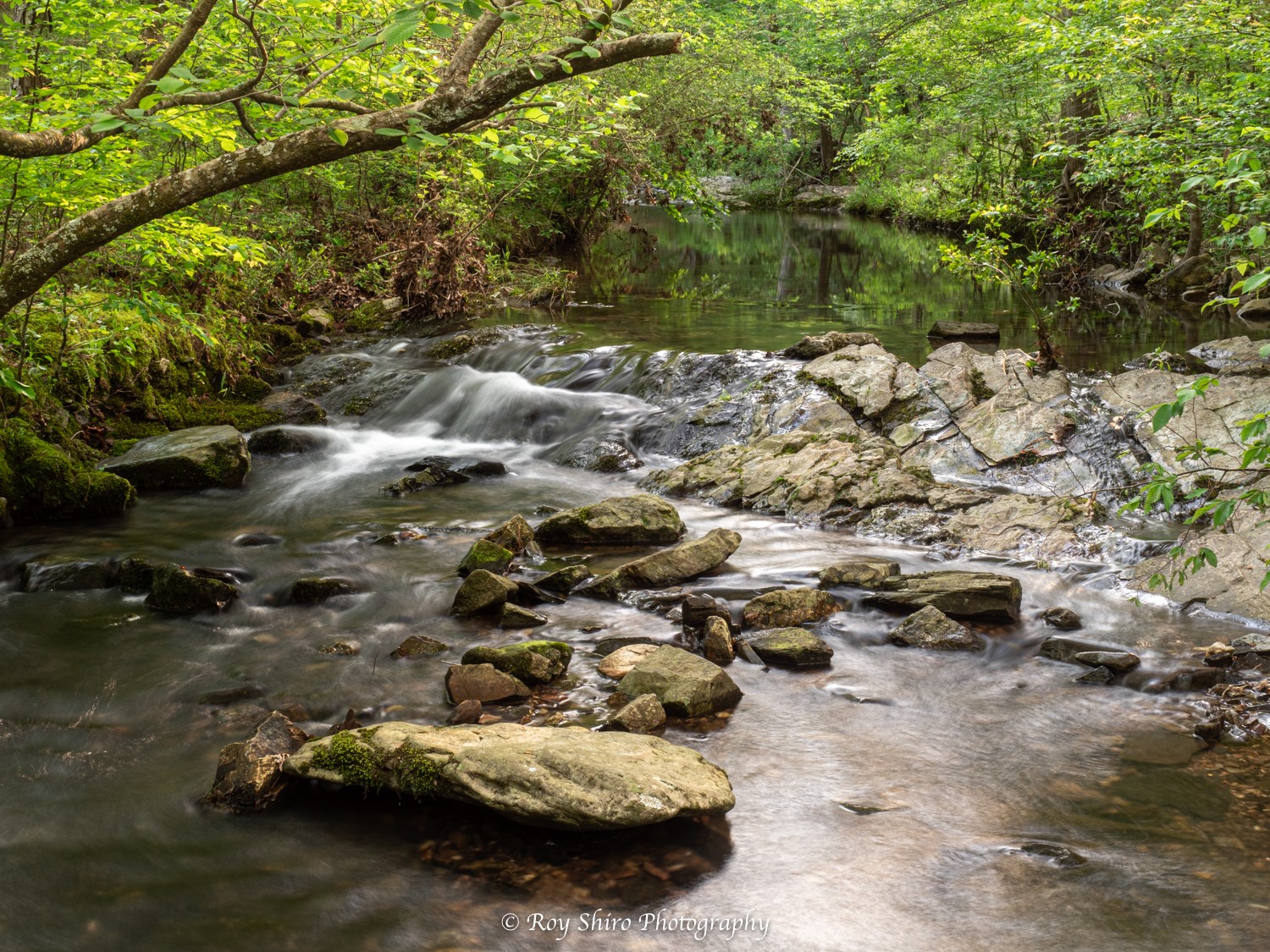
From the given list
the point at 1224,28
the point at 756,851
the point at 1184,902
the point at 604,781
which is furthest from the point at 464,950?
the point at 1224,28

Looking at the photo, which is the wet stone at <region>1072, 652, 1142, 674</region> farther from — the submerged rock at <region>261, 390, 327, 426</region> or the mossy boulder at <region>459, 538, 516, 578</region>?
the submerged rock at <region>261, 390, 327, 426</region>

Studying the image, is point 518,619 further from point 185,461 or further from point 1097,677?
point 185,461

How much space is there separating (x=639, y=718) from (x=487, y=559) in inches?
119

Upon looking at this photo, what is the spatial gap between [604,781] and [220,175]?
3.59m

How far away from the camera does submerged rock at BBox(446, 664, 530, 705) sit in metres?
5.57

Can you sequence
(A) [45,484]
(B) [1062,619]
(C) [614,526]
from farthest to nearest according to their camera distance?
(A) [45,484] < (C) [614,526] < (B) [1062,619]

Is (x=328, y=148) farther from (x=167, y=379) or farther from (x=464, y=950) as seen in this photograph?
(x=167, y=379)

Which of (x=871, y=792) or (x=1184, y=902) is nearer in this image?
(x=1184, y=902)

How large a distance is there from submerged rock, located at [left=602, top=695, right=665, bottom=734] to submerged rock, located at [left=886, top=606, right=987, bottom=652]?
211 centimetres

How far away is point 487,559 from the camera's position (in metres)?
7.82

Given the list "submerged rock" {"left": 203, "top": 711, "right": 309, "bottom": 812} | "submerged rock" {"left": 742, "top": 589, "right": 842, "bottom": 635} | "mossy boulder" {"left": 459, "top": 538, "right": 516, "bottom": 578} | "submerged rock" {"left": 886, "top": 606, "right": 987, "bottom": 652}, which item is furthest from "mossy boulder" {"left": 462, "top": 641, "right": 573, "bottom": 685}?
"submerged rock" {"left": 886, "top": 606, "right": 987, "bottom": 652}

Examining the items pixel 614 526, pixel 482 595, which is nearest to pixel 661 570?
pixel 614 526

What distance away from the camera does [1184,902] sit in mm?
3822

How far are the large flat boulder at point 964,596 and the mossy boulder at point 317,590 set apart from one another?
4.22 meters
